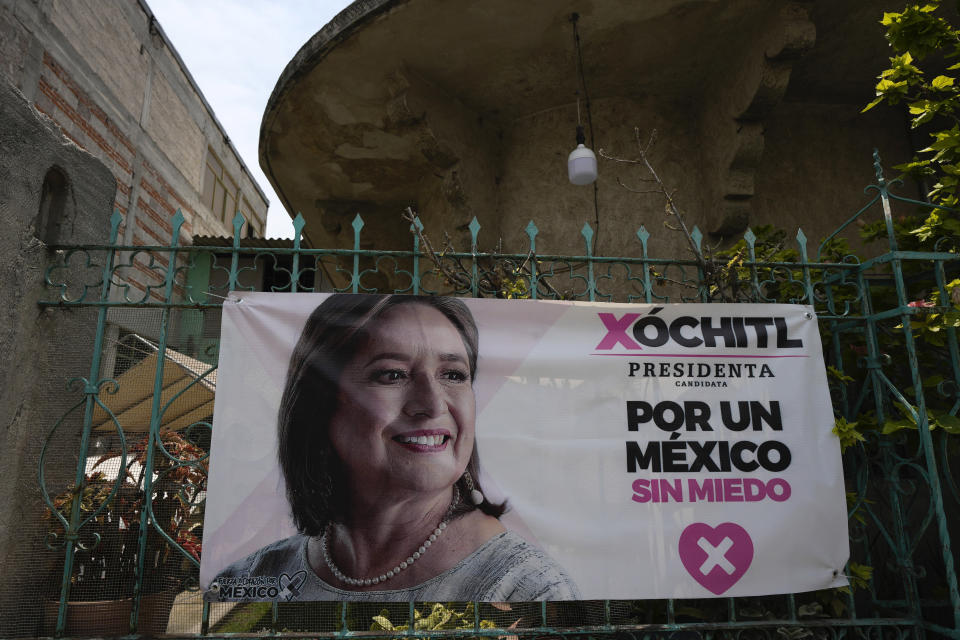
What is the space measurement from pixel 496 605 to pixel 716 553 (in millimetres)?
1061

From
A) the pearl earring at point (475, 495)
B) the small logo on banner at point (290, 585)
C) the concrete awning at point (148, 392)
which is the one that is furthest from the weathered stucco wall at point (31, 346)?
the pearl earring at point (475, 495)

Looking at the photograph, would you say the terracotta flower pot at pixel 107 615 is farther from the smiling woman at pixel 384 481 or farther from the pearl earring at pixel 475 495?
the pearl earring at pixel 475 495

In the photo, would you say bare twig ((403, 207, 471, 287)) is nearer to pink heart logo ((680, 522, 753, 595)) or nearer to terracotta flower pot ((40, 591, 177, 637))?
pink heart logo ((680, 522, 753, 595))

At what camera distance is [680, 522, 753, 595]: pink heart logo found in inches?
111

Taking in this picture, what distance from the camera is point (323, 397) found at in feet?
9.27

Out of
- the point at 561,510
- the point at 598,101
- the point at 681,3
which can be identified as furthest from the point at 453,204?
Result: the point at 561,510

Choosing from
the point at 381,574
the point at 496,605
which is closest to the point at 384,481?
the point at 381,574

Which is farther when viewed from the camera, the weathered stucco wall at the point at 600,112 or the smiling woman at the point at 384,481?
the weathered stucco wall at the point at 600,112

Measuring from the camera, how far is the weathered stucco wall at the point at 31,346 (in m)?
2.76

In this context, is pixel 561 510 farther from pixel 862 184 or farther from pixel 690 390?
pixel 862 184

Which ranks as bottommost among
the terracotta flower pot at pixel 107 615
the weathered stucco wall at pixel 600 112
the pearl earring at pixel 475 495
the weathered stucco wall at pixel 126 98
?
the terracotta flower pot at pixel 107 615

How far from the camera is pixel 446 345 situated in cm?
292

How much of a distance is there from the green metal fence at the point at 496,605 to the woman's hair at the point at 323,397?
0.18 m

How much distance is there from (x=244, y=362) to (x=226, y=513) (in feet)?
2.19
